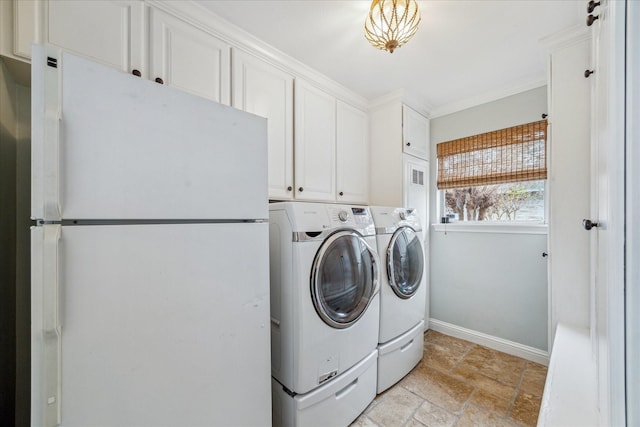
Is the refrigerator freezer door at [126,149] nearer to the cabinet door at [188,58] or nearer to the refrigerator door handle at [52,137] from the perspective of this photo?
the refrigerator door handle at [52,137]

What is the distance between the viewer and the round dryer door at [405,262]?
1813mm

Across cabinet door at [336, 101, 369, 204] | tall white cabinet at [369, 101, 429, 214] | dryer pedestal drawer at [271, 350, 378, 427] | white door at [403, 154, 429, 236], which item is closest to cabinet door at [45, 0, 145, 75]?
cabinet door at [336, 101, 369, 204]

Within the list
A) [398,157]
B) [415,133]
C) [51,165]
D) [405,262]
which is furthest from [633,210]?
[415,133]

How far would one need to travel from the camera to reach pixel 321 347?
4.37 ft

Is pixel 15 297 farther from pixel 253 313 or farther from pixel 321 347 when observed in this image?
pixel 321 347

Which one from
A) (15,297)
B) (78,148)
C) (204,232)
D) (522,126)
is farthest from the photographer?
(522,126)

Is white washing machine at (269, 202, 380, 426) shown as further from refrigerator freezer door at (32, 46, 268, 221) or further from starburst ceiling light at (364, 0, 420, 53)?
starburst ceiling light at (364, 0, 420, 53)

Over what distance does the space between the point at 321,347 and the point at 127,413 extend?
0.83 m

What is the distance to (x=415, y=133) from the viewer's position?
254 centimetres

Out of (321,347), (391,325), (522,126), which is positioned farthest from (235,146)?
(522,126)

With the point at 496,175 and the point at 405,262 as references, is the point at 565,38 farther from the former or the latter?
the point at 405,262

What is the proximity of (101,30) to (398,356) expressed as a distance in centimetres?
260

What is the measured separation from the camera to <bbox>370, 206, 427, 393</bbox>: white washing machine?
5.77 feet

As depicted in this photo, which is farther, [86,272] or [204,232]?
[204,232]
